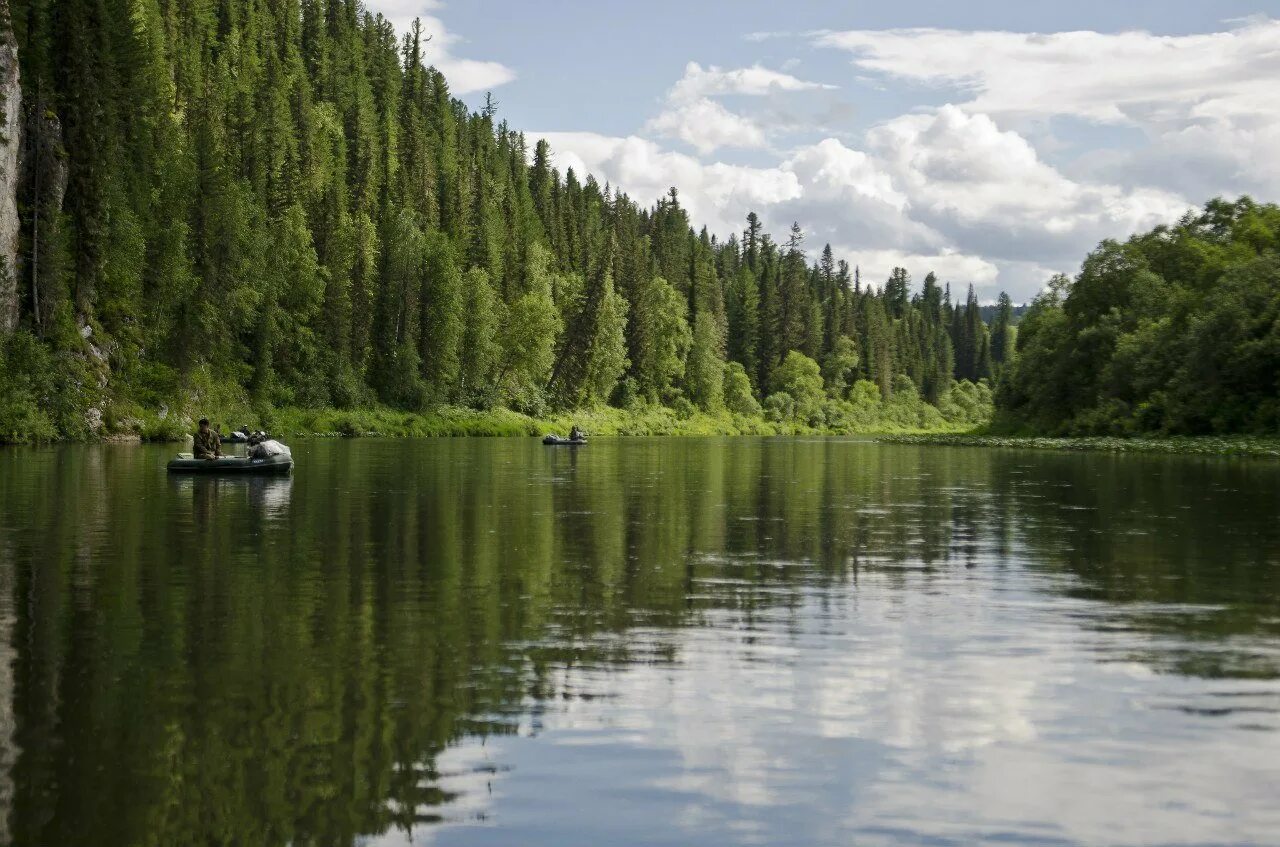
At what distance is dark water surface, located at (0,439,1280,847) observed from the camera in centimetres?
932

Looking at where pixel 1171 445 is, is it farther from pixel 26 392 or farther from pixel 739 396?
pixel 739 396

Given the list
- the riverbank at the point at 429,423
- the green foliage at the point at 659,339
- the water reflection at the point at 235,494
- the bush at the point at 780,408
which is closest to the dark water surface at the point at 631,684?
the water reflection at the point at 235,494

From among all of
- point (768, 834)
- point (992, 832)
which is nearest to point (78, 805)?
point (768, 834)

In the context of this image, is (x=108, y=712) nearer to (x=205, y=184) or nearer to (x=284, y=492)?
(x=284, y=492)

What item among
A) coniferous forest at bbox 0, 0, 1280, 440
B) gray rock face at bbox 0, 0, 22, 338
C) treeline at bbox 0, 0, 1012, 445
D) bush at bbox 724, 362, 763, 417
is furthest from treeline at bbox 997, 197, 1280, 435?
gray rock face at bbox 0, 0, 22, 338

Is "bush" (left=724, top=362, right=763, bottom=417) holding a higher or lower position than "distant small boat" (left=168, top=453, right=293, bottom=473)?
higher

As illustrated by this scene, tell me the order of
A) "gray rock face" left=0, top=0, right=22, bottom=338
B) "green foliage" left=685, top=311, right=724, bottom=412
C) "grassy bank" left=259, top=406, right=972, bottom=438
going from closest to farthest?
1. "gray rock face" left=0, top=0, right=22, bottom=338
2. "grassy bank" left=259, top=406, right=972, bottom=438
3. "green foliage" left=685, top=311, right=724, bottom=412

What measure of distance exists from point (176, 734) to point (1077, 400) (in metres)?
108

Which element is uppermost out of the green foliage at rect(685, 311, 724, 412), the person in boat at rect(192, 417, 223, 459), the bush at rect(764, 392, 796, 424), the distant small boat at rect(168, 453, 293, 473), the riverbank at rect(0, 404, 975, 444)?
the green foliage at rect(685, 311, 724, 412)

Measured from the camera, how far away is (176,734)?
435 inches

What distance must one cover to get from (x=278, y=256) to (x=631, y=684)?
10682 cm

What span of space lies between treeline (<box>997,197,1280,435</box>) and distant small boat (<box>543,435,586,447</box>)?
130ft

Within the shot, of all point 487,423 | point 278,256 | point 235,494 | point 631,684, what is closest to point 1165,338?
point 487,423

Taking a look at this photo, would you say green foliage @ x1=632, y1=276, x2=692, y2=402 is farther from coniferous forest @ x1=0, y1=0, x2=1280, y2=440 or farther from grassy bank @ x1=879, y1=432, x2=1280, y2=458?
grassy bank @ x1=879, y1=432, x2=1280, y2=458
